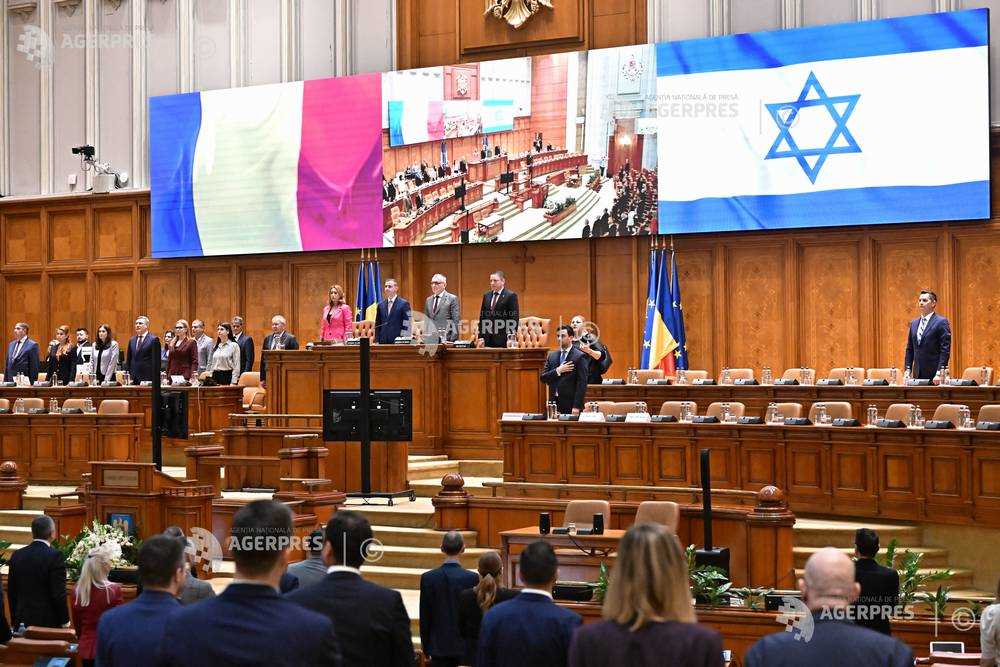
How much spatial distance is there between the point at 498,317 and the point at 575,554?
16.3 ft

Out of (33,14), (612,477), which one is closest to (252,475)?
(612,477)

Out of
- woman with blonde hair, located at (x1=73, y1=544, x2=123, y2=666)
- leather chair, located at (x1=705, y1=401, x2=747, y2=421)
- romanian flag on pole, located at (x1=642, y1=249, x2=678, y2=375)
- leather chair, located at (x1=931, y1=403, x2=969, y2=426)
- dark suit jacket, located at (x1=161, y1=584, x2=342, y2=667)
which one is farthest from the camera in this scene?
romanian flag on pole, located at (x1=642, y1=249, x2=678, y2=375)

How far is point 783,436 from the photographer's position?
10828mm

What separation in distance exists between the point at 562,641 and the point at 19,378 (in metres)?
14.6

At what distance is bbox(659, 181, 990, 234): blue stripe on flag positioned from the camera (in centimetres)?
1421

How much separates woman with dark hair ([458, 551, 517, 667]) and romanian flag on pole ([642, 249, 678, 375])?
926cm

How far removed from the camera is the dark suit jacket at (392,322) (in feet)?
46.6

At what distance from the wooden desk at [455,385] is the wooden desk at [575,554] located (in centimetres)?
404

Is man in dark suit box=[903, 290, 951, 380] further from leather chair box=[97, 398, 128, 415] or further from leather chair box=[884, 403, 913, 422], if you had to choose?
leather chair box=[97, 398, 128, 415]

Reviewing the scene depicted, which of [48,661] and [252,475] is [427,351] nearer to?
[252,475]

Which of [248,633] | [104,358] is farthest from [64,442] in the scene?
[248,633]

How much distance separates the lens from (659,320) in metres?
15.8

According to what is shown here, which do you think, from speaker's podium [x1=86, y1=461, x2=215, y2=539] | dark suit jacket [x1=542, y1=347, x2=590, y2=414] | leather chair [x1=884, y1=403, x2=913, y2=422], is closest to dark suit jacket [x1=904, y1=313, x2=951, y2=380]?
leather chair [x1=884, y1=403, x2=913, y2=422]

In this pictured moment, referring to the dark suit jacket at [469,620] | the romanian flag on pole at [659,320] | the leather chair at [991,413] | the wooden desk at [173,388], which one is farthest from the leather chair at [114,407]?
the leather chair at [991,413]
